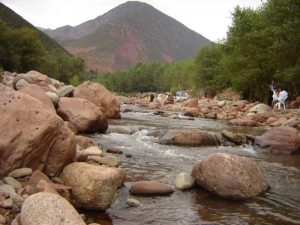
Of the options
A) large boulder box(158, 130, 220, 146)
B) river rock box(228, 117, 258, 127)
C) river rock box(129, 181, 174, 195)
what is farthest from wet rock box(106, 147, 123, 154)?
river rock box(228, 117, 258, 127)

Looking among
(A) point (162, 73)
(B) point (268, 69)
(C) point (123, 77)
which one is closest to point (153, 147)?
(B) point (268, 69)

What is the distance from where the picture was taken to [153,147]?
15031 mm

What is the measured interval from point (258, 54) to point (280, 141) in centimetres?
2143

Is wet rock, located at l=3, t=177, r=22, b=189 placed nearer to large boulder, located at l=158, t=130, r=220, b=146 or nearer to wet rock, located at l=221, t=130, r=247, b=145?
large boulder, located at l=158, t=130, r=220, b=146

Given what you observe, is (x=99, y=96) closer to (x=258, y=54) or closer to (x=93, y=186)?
(x=93, y=186)

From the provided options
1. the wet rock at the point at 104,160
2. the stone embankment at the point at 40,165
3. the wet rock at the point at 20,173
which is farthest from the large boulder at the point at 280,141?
the wet rock at the point at 20,173

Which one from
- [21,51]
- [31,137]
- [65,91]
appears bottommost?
[31,137]

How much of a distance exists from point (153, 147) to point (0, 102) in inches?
281

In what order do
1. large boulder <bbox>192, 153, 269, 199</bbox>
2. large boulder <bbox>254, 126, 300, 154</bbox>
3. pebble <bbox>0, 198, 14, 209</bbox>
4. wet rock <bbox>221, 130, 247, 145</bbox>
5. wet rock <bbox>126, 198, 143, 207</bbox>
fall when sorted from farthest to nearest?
1. wet rock <bbox>221, 130, 247, 145</bbox>
2. large boulder <bbox>254, 126, 300, 154</bbox>
3. large boulder <bbox>192, 153, 269, 199</bbox>
4. wet rock <bbox>126, 198, 143, 207</bbox>
5. pebble <bbox>0, 198, 14, 209</bbox>

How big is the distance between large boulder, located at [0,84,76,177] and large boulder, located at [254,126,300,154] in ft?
28.6

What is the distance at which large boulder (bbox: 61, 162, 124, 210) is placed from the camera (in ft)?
25.8

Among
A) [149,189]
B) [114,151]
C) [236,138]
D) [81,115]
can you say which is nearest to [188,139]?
[236,138]

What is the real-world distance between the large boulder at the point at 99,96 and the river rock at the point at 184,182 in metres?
12.9

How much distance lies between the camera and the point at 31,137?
27.0ft
